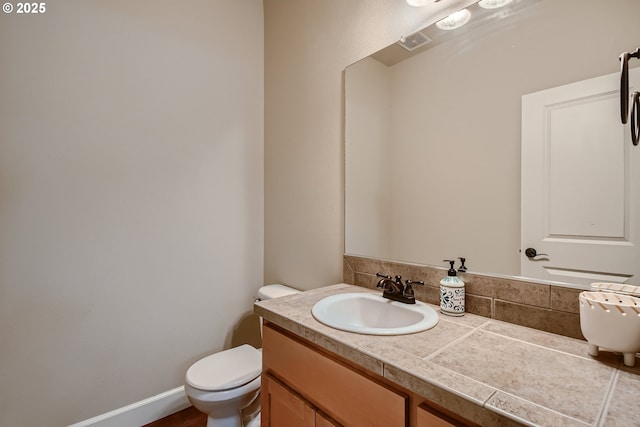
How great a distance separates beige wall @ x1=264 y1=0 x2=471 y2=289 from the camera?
1.52 metres

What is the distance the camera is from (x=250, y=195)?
6.99ft

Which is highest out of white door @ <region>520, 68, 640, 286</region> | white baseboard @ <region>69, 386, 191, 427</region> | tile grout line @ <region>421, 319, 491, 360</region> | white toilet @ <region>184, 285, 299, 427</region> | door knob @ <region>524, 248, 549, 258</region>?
white door @ <region>520, 68, 640, 286</region>

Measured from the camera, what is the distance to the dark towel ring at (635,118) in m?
0.80

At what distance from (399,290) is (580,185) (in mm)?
683

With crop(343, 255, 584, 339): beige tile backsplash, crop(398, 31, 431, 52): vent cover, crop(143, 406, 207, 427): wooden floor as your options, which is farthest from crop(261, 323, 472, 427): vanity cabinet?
crop(398, 31, 431, 52): vent cover

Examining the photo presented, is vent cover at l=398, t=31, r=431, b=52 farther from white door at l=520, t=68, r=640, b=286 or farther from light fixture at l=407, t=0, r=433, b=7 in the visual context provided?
white door at l=520, t=68, r=640, b=286

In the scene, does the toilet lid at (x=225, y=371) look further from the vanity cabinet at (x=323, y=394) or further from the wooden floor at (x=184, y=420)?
the wooden floor at (x=184, y=420)

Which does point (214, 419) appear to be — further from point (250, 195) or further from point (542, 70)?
point (542, 70)

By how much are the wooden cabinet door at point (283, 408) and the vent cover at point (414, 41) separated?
146cm

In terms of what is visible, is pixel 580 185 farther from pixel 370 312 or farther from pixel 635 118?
pixel 370 312

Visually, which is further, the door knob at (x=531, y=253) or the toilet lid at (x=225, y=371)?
the toilet lid at (x=225, y=371)

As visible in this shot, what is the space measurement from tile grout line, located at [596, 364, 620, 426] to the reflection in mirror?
A: 30 cm

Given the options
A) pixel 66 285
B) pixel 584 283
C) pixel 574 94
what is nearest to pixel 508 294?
pixel 584 283

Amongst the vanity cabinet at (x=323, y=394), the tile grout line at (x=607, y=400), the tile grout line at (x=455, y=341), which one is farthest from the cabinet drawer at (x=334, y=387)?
the tile grout line at (x=607, y=400)
